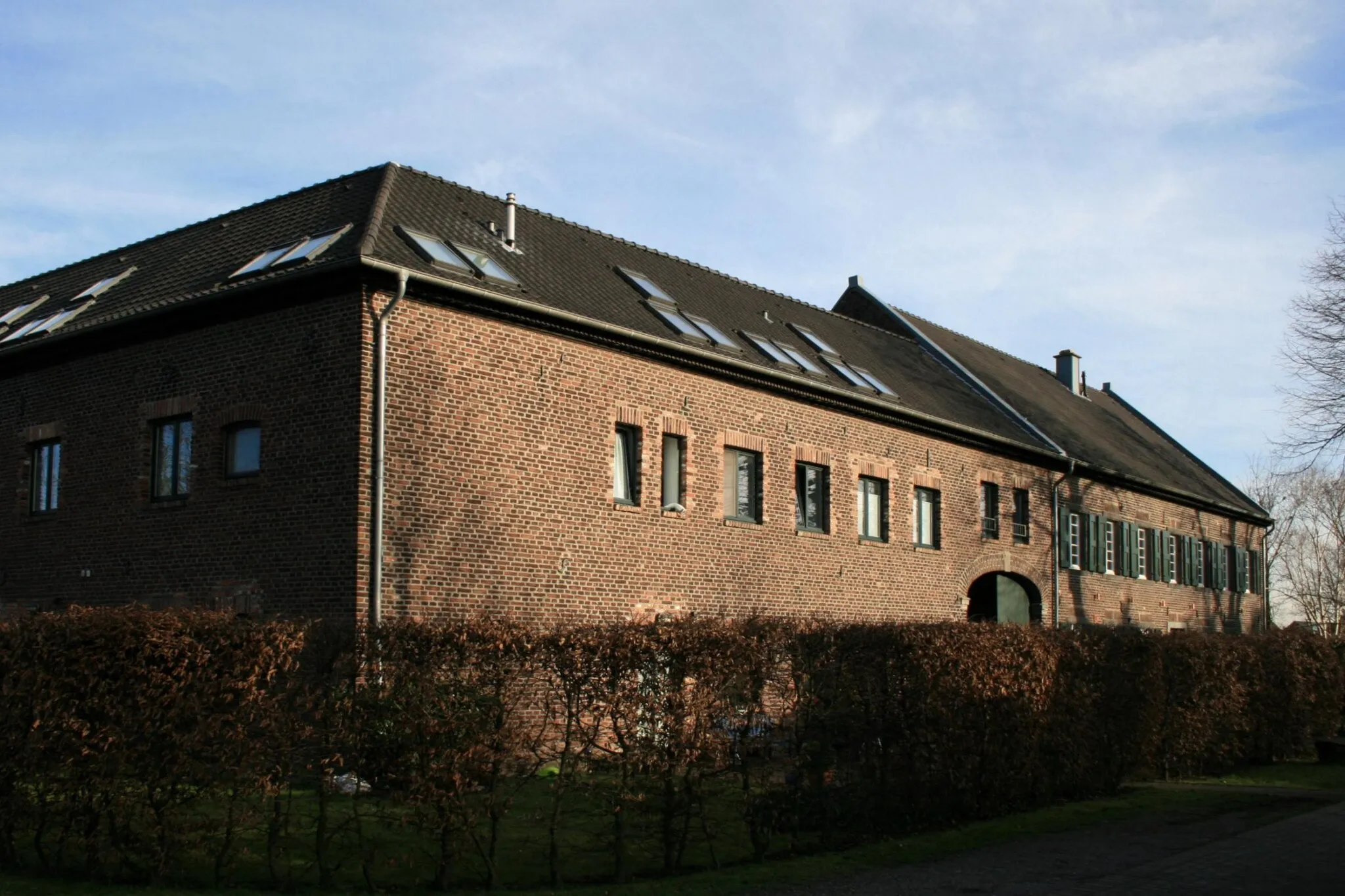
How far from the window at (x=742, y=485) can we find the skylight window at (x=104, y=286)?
9792 mm

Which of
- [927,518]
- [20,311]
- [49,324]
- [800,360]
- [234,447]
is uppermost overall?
[20,311]

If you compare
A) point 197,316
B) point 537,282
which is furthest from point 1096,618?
point 197,316

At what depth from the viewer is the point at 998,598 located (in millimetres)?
25953

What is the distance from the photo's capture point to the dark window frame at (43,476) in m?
18.2

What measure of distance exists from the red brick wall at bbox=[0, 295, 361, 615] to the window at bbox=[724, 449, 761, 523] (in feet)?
22.0

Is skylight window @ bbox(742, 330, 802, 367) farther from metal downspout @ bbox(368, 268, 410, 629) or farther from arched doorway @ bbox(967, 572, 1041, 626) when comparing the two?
metal downspout @ bbox(368, 268, 410, 629)

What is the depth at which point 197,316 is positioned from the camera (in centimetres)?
1638

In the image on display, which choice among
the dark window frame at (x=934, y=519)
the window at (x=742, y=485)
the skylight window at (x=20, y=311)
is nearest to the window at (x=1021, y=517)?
the dark window frame at (x=934, y=519)

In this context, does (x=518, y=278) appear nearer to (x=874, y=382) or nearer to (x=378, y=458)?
(x=378, y=458)

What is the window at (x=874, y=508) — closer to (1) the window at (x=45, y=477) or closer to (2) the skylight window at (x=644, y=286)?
(2) the skylight window at (x=644, y=286)

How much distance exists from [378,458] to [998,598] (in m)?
15.4

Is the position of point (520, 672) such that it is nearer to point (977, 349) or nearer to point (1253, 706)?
point (1253, 706)

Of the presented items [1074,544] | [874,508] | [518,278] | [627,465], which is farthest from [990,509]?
[518,278]

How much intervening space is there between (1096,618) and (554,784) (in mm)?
22267
